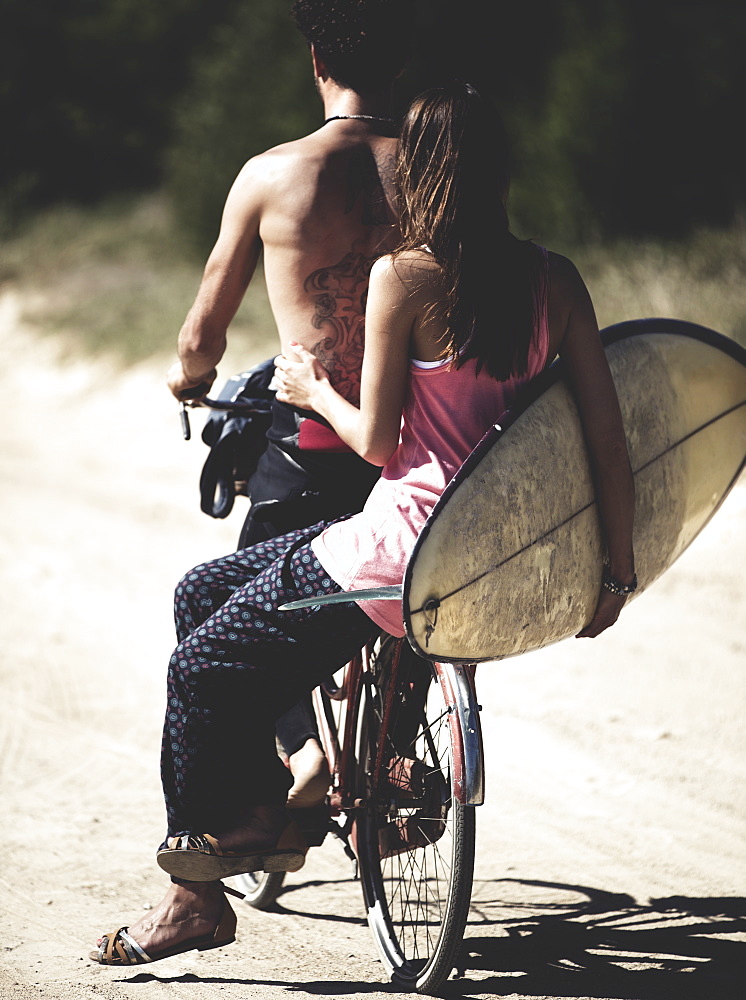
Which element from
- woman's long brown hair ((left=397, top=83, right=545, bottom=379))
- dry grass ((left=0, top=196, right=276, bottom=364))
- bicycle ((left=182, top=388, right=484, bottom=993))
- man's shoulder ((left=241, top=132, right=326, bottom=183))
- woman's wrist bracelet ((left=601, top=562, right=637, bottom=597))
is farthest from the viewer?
dry grass ((left=0, top=196, right=276, bottom=364))

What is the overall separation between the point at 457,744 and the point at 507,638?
27cm

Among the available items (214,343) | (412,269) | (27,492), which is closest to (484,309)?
(412,269)

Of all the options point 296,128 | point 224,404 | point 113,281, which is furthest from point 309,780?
point 113,281

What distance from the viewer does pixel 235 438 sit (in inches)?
125

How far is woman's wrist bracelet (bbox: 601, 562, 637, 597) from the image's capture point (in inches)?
101

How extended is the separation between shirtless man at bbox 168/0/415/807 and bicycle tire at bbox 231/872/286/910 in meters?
0.43

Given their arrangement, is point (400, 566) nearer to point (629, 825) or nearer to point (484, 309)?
point (484, 309)

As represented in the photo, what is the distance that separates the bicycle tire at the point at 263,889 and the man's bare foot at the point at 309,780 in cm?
34

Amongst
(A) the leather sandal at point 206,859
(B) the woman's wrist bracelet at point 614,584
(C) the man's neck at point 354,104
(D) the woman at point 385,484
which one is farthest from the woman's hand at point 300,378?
(A) the leather sandal at point 206,859

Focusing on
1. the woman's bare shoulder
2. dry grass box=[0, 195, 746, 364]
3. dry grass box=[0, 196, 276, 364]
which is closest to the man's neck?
the woman's bare shoulder

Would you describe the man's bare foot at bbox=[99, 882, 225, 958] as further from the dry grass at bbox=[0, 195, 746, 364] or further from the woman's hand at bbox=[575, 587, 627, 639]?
the dry grass at bbox=[0, 195, 746, 364]

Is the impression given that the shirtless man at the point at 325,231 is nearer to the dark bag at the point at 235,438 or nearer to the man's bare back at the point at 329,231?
the man's bare back at the point at 329,231

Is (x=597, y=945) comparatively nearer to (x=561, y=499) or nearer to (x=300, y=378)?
(x=561, y=499)

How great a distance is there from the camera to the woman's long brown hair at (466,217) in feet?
7.45
